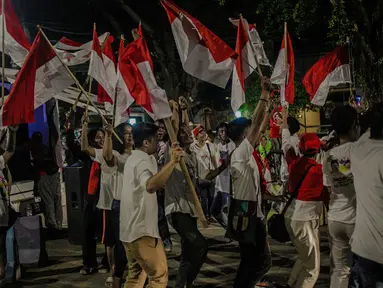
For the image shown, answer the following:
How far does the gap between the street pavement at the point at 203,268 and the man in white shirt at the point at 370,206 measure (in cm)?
287

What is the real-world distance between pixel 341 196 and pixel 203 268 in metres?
3.18

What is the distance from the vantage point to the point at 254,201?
17.9ft

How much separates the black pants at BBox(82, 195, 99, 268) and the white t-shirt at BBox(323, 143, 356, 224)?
376 cm

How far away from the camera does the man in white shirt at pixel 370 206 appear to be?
3.67m

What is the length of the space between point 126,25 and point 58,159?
15095 mm

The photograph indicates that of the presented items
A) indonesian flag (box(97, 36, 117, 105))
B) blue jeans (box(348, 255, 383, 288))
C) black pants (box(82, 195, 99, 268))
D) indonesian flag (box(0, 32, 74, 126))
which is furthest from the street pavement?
blue jeans (box(348, 255, 383, 288))

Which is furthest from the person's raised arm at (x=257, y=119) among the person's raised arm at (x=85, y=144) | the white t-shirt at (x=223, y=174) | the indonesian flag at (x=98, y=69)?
the white t-shirt at (x=223, y=174)

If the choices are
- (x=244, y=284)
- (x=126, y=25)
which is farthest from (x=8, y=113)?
(x=126, y=25)

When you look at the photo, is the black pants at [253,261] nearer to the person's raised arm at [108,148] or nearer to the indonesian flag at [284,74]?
the person's raised arm at [108,148]

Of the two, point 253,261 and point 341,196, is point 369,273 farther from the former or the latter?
point 253,261

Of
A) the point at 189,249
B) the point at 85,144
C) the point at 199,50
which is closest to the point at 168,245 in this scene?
the point at 85,144

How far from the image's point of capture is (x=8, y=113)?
5.92 metres

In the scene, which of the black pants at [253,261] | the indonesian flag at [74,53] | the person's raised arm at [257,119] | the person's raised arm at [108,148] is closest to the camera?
the person's raised arm at [257,119]

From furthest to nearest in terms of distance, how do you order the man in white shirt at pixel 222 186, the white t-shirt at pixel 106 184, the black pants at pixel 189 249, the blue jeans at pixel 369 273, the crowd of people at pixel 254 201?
the man in white shirt at pixel 222 186 < the white t-shirt at pixel 106 184 < the black pants at pixel 189 249 < the crowd of people at pixel 254 201 < the blue jeans at pixel 369 273
